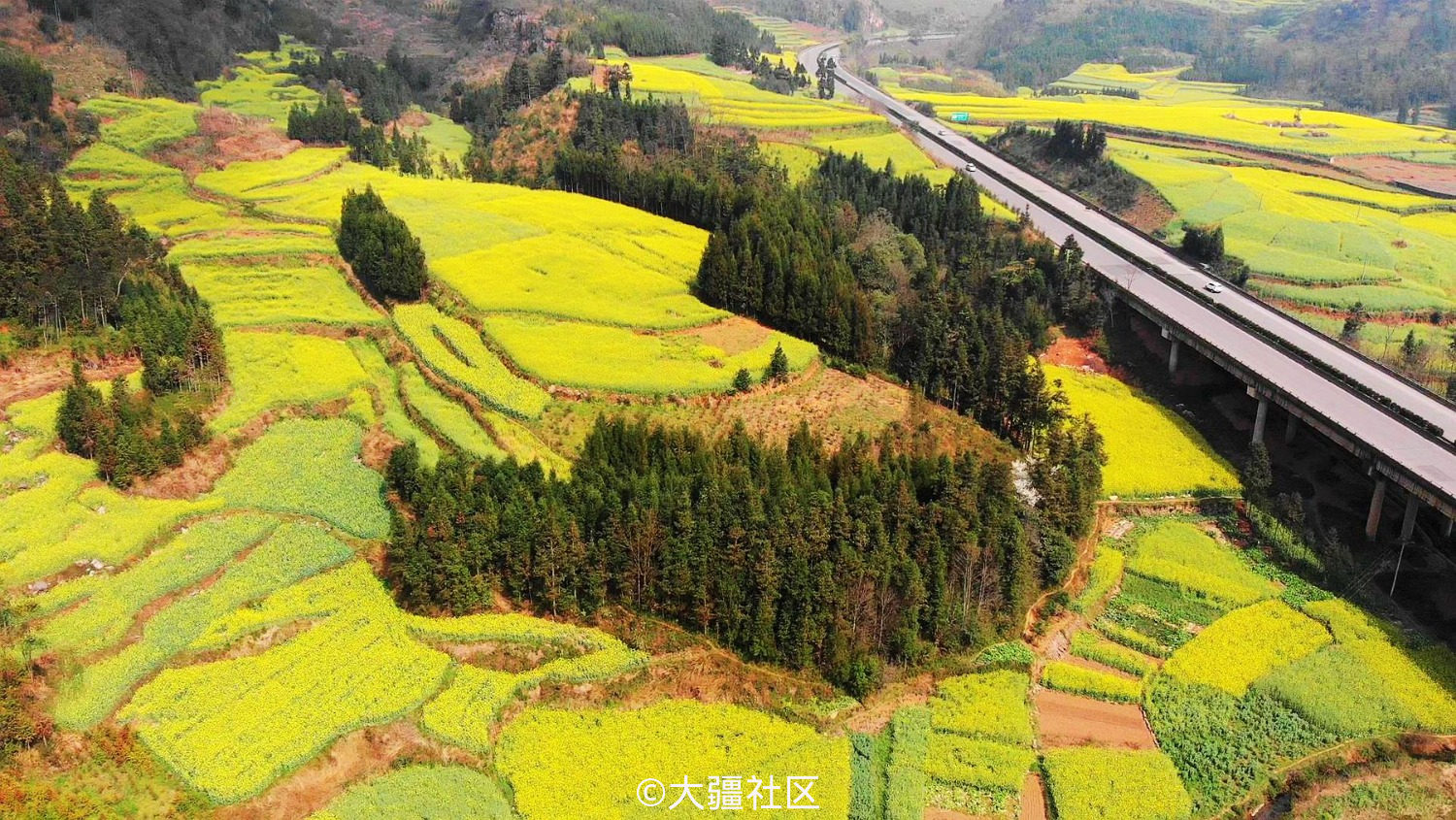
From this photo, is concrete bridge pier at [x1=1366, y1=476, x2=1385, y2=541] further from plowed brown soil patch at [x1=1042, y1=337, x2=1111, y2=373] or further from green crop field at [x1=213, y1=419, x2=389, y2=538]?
green crop field at [x1=213, y1=419, x2=389, y2=538]

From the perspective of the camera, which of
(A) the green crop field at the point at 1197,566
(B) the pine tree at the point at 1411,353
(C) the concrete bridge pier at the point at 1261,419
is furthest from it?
(B) the pine tree at the point at 1411,353

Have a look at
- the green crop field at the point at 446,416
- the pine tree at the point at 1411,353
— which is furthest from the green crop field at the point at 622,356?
the pine tree at the point at 1411,353

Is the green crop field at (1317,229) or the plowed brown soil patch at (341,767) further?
the green crop field at (1317,229)

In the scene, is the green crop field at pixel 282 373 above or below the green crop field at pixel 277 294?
below

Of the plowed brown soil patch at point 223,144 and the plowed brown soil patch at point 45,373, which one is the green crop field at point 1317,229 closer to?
the plowed brown soil patch at point 45,373

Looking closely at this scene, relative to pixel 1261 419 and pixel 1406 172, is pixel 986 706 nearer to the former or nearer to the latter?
pixel 1261 419

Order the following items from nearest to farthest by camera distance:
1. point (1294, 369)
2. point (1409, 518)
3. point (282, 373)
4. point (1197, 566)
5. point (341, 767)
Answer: point (341, 767) < point (1409, 518) < point (1197, 566) < point (282, 373) < point (1294, 369)

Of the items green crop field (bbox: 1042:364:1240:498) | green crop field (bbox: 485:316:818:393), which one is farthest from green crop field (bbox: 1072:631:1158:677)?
green crop field (bbox: 485:316:818:393)

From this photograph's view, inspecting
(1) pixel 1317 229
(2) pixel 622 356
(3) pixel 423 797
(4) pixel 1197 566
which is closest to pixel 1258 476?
(4) pixel 1197 566
